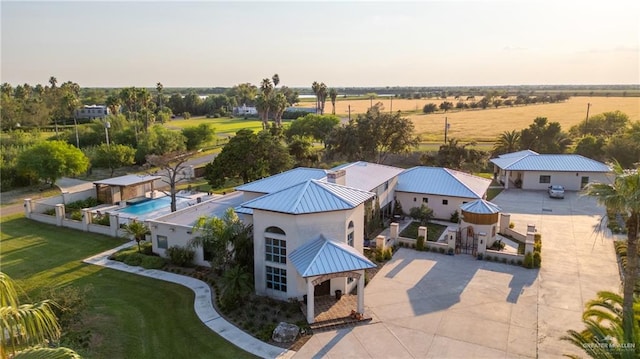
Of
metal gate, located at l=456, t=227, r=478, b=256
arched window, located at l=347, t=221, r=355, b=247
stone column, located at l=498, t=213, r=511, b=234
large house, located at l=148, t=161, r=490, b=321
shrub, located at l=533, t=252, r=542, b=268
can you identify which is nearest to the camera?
large house, located at l=148, t=161, r=490, b=321

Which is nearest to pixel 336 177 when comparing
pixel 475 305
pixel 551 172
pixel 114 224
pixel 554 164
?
pixel 475 305

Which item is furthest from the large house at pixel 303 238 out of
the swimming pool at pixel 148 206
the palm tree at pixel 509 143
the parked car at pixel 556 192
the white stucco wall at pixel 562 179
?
the palm tree at pixel 509 143

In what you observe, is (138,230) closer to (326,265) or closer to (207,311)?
(207,311)

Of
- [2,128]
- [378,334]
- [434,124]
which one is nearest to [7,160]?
[2,128]

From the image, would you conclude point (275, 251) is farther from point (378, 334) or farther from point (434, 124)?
point (434, 124)

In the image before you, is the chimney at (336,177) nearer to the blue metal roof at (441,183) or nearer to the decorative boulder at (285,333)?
the blue metal roof at (441,183)

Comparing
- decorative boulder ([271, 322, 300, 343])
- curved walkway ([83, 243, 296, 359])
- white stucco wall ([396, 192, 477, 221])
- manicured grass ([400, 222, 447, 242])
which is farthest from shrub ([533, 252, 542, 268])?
curved walkway ([83, 243, 296, 359])

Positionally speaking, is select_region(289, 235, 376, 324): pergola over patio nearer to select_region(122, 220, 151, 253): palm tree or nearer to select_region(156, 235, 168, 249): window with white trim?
select_region(156, 235, 168, 249): window with white trim
